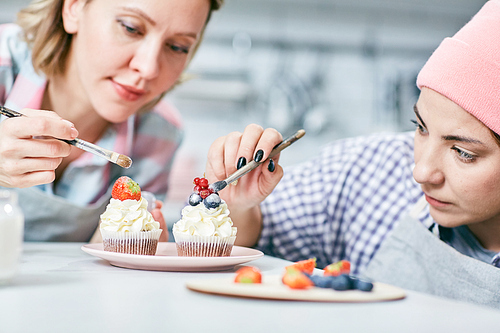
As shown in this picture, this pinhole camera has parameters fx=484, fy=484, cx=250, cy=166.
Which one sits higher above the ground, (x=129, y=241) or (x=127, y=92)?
(x=127, y=92)

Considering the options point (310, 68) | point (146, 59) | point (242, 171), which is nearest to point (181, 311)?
point (242, 171)

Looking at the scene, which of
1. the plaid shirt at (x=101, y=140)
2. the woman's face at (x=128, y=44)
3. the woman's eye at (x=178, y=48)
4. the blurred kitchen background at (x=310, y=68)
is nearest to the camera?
the woman's face at (x=128, y=44)

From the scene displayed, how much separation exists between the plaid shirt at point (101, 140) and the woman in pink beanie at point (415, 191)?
0.48m

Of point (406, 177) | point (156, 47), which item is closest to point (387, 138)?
point (406, 177)

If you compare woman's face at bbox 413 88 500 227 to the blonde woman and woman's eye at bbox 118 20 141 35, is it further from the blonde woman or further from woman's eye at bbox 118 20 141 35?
woman's eye at bbox 118 20 141 35

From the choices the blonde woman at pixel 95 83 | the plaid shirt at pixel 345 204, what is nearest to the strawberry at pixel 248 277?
the blonde woman at pixel 95 83

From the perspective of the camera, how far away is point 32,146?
3.10 ft

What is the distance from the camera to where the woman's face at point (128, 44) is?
1.32 meters

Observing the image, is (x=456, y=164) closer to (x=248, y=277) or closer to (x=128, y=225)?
(x=248, y=277)

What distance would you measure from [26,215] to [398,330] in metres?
1.37

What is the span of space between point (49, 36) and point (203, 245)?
0.98 meters

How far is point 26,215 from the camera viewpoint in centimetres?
156

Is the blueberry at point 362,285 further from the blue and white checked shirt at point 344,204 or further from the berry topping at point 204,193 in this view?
the blue and white checked shirt at point 344,204

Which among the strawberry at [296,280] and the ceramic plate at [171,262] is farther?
the ceramic plate at [171,262]
